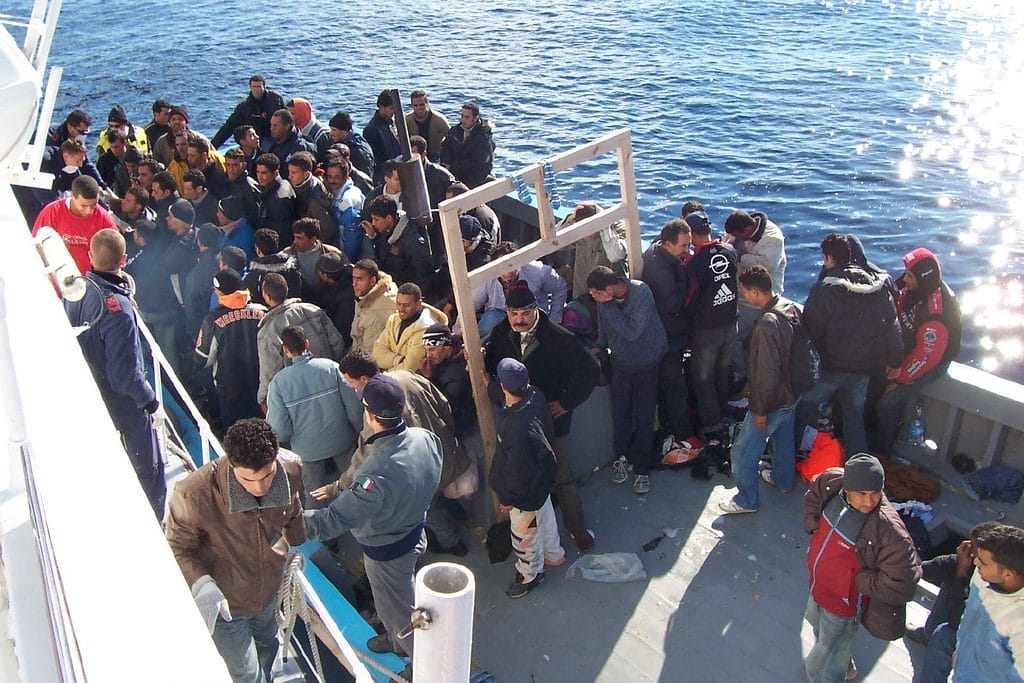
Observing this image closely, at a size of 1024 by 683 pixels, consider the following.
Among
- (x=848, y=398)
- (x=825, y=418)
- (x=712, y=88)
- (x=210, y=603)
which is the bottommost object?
(x=712, y=88)

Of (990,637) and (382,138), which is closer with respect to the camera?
(990,637)

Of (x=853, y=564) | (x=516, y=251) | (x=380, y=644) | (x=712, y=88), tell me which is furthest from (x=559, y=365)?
(x=712, y=88)

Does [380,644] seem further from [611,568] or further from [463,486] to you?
[611,568]

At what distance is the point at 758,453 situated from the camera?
618 cm

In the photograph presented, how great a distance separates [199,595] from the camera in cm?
379

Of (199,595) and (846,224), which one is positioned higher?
(199,595)

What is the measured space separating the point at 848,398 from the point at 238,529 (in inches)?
175

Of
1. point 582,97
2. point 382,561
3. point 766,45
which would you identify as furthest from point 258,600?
point 766,45

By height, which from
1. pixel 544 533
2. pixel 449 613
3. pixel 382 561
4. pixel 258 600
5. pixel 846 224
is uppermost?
pixel 449 613

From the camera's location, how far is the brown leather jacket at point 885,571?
4414 millimetres

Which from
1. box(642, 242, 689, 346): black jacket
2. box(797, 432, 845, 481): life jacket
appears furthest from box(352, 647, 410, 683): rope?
box(797, 432, 845, 481): life jacket

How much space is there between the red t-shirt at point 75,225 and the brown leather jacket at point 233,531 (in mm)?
4327

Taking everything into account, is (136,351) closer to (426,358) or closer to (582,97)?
(426,358)

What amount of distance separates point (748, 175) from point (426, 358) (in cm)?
1347
